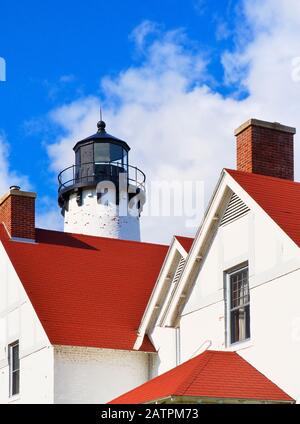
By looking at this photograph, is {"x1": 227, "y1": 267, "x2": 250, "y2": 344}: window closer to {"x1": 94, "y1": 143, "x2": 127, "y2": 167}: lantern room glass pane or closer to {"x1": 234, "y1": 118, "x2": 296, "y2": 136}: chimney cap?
{"x1": 234, "y1": 118, "x2": 296, "y2": 136}: chimney cap

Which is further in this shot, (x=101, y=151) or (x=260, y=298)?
(x=101, y=151)

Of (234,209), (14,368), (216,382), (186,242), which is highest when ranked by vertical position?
(234,209)

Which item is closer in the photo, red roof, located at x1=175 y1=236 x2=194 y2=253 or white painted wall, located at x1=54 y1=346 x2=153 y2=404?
red roof, located at x1=175 y1=236 x2=194 y2=253

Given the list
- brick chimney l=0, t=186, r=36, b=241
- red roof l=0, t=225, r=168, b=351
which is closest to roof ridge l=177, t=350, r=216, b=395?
red roof l=0, t=225, r=168, b=351

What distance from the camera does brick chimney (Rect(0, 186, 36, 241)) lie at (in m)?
25.4

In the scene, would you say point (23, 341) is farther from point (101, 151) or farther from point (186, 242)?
point (101, 151)

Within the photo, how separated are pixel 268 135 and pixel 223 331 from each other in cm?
443

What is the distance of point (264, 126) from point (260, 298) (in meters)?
4.58

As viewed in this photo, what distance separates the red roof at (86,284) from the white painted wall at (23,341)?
1.08 ft

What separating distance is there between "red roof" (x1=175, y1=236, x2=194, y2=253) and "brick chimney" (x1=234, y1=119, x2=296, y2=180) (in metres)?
1.88

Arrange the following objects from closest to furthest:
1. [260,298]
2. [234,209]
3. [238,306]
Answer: [260,298], [238,306], [234,209]

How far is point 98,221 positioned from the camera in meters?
32.5

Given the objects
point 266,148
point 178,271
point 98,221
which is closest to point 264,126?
point 266,148
